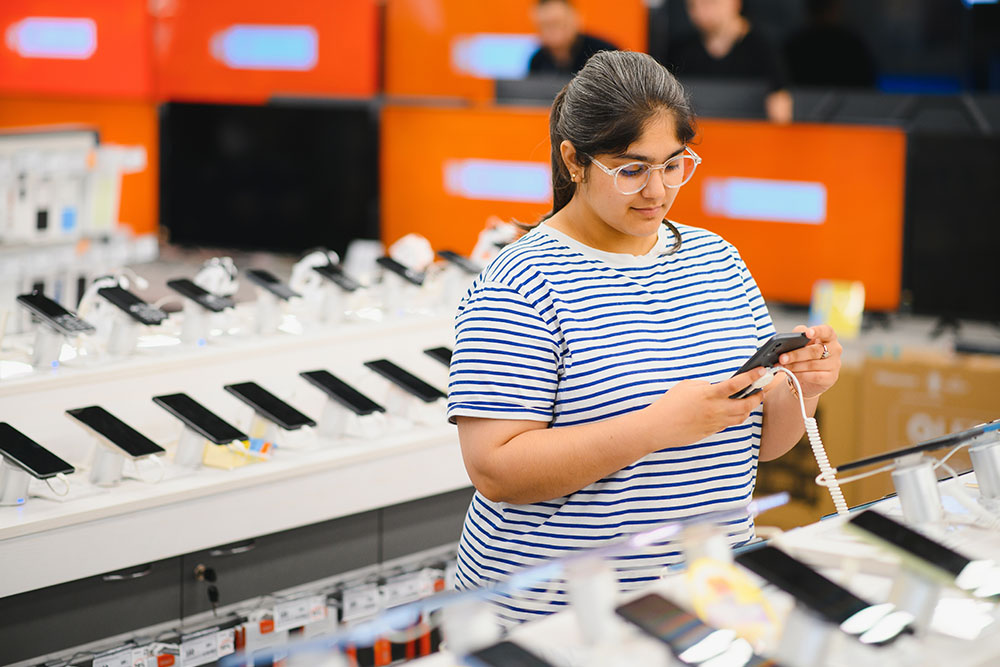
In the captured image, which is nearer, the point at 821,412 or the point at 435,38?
the point at 821,412

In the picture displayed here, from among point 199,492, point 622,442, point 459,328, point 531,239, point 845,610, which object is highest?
point 531,239

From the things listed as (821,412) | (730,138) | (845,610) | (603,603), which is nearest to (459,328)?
(603,603)

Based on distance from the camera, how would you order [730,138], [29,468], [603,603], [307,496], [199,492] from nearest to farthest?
[603,603] → [29,468] → [199,492] → [307,496] → [730,138]

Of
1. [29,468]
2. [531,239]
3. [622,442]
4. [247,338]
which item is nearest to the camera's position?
[622,442]

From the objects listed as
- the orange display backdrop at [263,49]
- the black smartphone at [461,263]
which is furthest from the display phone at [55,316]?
the orange display backdrop at [263,49]

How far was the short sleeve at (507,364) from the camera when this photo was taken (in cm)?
164

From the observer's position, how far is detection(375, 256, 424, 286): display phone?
3.90 meters

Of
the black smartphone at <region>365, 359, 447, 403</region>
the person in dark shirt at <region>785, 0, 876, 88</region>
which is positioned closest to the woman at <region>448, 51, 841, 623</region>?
the black smartphone at <region>365, 359, 447, 403</region>

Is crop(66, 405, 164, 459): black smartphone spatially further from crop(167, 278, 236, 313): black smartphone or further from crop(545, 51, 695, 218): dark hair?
crop(545, 51, 695, 218): dark hair

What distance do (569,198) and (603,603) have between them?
663 millimetres

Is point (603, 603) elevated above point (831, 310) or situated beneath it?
elevated above

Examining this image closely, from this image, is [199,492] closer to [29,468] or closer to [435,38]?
[29,468]

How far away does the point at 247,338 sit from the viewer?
11.6 feet

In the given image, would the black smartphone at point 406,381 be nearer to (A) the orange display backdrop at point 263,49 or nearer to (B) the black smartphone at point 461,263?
(B) the black smartphone at point 461,263
